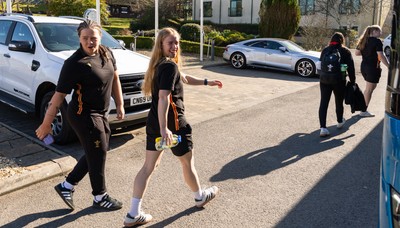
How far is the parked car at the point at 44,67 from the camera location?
18.9 feet

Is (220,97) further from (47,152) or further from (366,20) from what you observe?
(366,20)

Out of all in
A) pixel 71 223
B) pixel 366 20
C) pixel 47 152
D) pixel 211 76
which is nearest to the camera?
pixel 71 223

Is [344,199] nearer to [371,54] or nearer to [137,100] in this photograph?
[137,100]

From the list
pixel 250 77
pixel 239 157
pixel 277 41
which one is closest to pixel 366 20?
pixel 277 41

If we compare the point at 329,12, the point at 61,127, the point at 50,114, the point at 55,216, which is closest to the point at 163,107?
the point at 50,114

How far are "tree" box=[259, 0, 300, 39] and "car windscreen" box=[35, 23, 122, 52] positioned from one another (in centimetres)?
1534

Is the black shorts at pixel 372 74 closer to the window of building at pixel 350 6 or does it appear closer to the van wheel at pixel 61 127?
the van wheel at pixel 61 127

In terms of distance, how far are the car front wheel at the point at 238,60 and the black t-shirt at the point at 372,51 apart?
8.23 meters

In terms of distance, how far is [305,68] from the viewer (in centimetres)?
1433

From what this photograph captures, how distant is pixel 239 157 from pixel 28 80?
3.55 m

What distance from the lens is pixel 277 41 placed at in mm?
15312

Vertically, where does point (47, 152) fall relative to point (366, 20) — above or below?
below

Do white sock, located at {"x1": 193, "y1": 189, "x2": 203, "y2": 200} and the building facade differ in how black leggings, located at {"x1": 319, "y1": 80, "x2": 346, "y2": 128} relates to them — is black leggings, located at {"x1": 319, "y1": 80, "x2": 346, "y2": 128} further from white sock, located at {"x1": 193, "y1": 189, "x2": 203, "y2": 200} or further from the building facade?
the building facade

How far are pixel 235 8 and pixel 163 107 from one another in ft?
133
